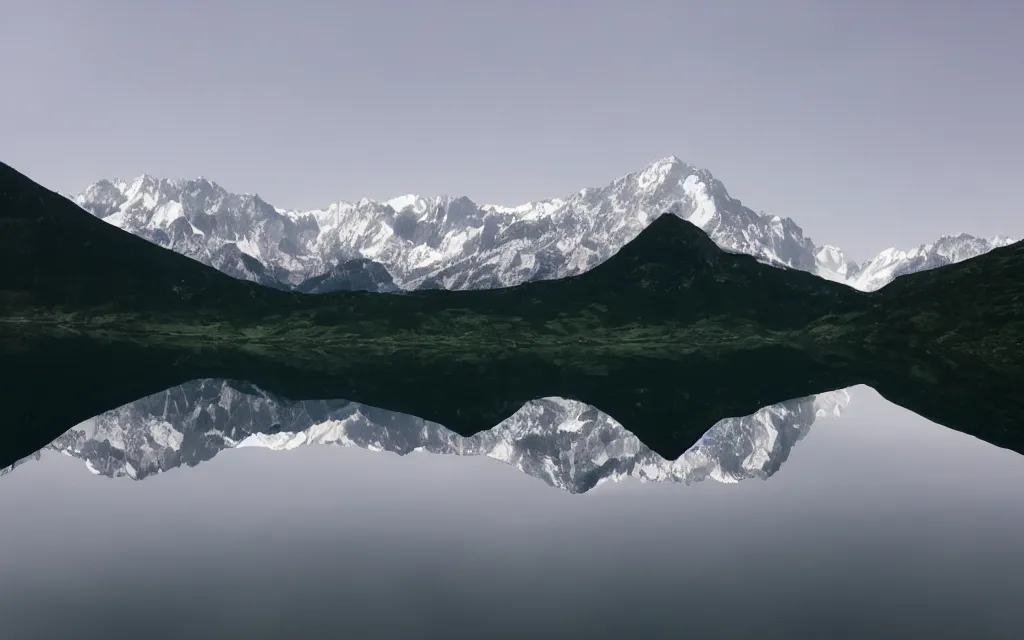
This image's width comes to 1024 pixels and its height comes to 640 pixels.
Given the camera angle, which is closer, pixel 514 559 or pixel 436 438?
pixel 514 559

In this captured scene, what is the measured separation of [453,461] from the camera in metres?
79.9

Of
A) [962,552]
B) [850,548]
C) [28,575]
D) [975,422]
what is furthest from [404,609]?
[975,422]

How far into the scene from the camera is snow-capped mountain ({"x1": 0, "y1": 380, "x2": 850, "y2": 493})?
244 feet

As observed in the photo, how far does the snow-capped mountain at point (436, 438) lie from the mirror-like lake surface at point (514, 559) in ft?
29.0

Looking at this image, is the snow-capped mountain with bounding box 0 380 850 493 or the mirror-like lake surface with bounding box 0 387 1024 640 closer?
the mirror-like lake surface with bounding box 0 387 1024 640

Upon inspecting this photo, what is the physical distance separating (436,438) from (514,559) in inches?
2227

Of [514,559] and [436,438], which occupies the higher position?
[436,438]

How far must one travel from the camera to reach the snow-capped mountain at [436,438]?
7444 cm

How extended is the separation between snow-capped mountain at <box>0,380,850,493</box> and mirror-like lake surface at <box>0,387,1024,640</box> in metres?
8.83

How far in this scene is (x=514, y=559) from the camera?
40.5m

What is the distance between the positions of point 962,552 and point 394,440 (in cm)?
7118

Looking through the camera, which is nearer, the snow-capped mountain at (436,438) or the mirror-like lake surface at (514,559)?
the mirror-like lake surface at (514,559)

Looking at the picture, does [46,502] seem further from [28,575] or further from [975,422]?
[975,422]

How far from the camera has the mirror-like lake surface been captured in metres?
32.0
